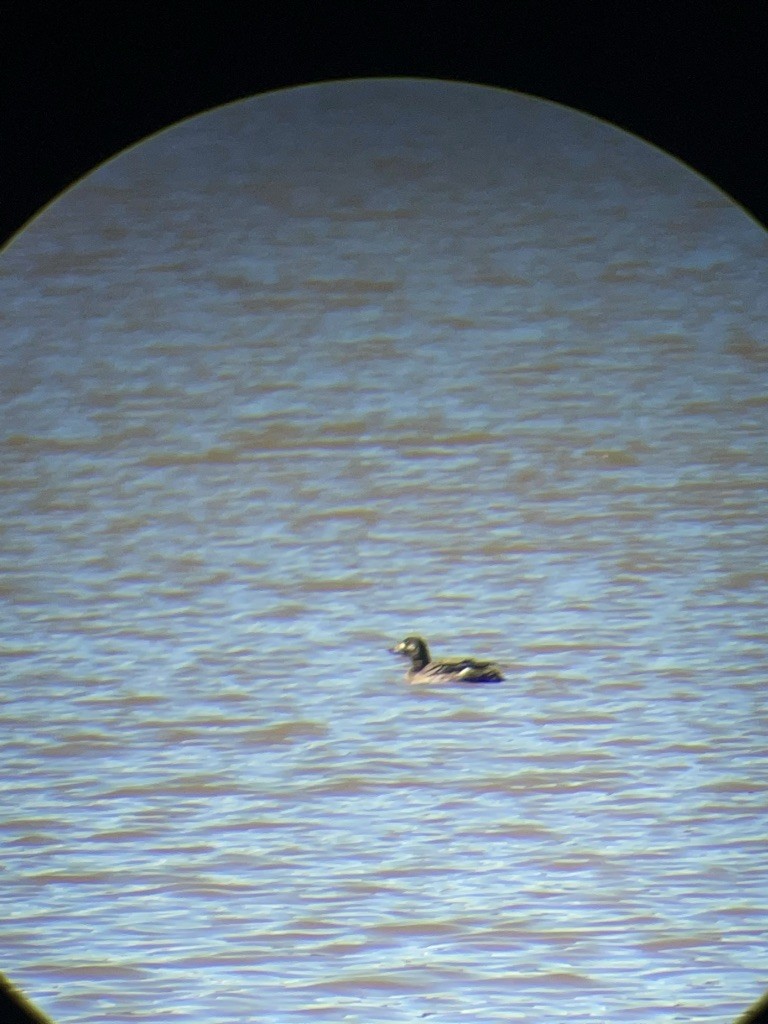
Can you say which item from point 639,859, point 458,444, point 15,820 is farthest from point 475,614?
point 15,820

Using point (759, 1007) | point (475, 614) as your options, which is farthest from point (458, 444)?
point (759, 1007)

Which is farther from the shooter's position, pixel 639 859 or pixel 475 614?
pixel 475 614

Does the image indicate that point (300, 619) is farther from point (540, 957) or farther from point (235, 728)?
point (540, 957)

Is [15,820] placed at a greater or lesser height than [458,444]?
lesser

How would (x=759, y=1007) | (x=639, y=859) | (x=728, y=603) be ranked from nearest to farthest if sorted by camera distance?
(x=759, y=1007) < (x=639, y=859) < (x=728, y=603)

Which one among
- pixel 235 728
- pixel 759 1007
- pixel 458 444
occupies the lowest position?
pixel 759 1007

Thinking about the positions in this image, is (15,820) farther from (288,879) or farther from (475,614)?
(475,614)

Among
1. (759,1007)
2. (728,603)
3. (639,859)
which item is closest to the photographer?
(759,1007)
